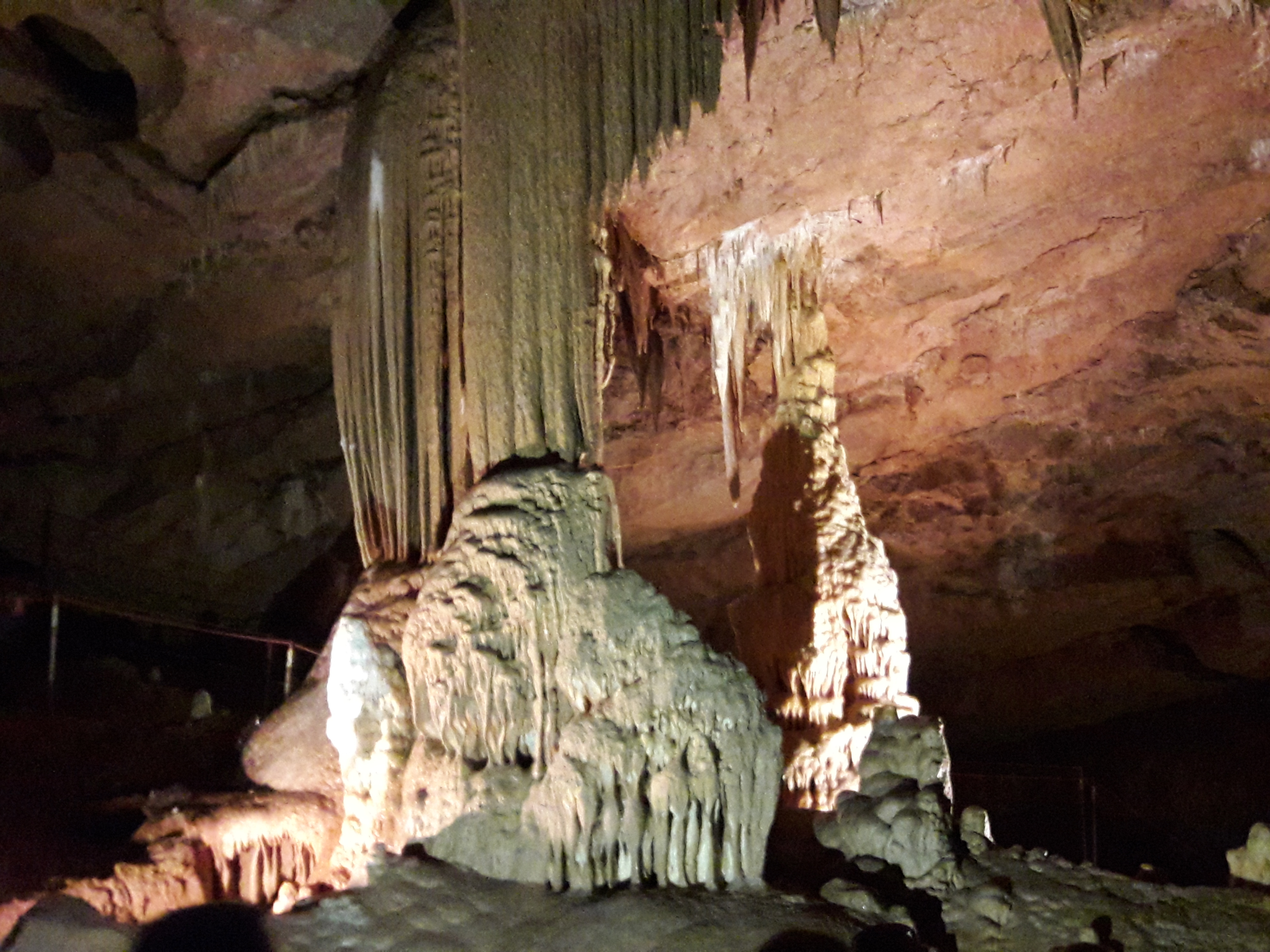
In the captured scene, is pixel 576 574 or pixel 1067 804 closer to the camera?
pixel 576 574

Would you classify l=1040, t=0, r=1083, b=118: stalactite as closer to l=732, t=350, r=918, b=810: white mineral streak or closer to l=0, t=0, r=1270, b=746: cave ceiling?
l=0, t=0, r=1270, b=746: cave ceiling

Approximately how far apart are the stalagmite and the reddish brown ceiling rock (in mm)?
422

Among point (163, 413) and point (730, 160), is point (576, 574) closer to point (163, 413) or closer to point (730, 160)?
point (730, 160)

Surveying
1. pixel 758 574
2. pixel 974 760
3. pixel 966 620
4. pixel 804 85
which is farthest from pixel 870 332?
pixel 974 760

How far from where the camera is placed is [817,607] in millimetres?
7141

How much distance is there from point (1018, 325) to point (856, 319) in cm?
131

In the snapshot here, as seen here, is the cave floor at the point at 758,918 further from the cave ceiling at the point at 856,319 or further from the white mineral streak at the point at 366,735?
the cave ceiling at the point at 856,319

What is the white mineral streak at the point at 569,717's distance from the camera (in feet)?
14.8

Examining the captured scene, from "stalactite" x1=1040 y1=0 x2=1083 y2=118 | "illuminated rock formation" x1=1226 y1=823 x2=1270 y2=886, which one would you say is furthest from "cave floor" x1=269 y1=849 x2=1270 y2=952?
"stalactite" x1=1040 y1=0 x2=1083 y2=118

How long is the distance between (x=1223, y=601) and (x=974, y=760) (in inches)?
134

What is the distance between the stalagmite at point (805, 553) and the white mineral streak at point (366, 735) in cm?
246

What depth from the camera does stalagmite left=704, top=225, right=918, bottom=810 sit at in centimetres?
686

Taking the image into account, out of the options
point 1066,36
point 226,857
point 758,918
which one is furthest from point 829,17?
point 226,857

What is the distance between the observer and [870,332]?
8828 mm
